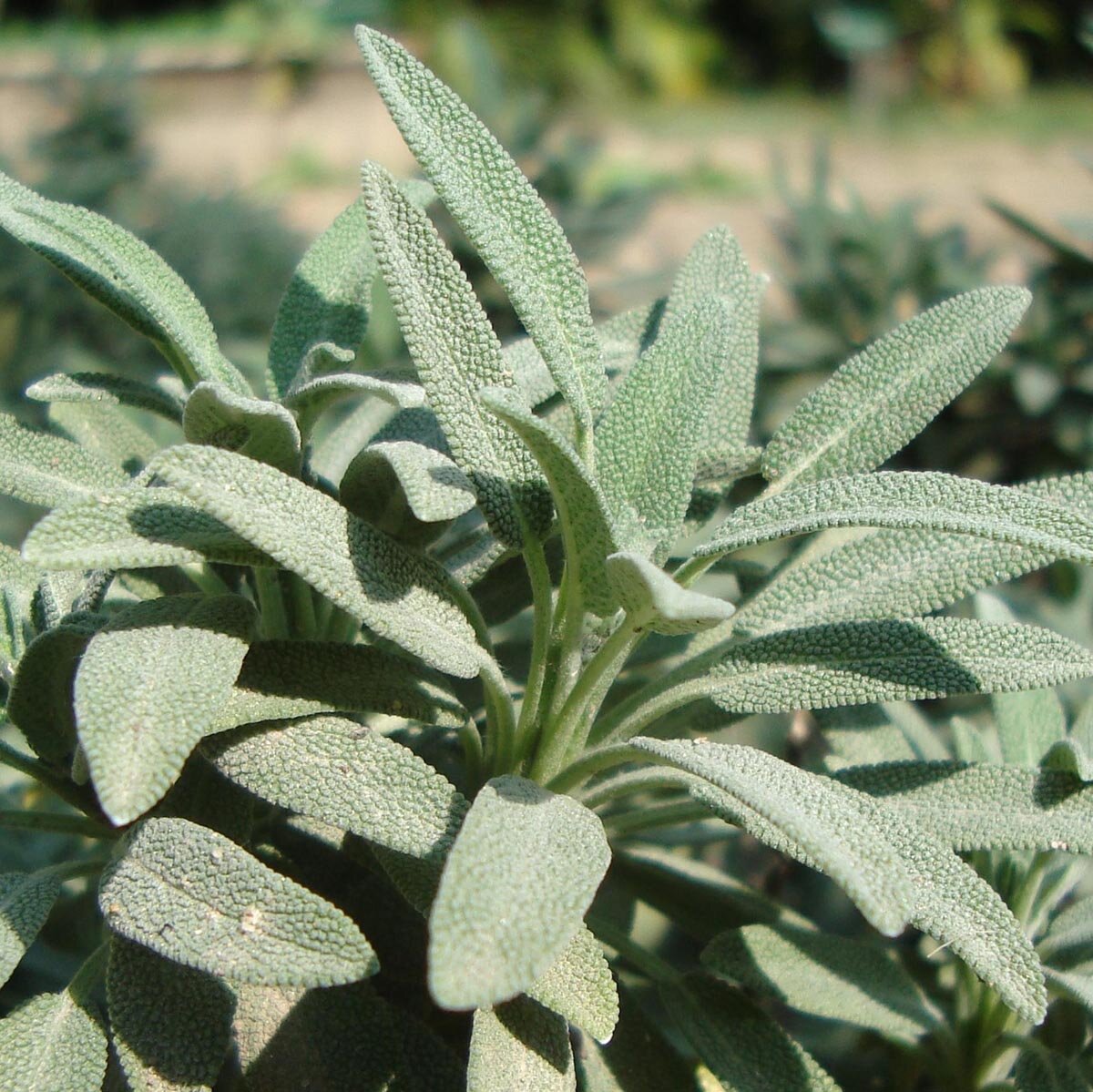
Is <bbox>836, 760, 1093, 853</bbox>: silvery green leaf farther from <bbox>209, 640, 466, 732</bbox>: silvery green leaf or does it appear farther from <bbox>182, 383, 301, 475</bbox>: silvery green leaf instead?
<bbox>182, 383, 301, 475</bbox>: silvery green leaf

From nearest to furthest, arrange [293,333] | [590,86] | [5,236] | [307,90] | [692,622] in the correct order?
1. [692,622]
2. [293,333]
3. [5,236]
4. [307,90]
5. [590,86]

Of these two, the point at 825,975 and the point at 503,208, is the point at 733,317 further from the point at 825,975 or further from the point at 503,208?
the point at 825,975

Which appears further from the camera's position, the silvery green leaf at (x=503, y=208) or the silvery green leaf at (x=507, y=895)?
the silvery green leaf at (x=503, y=208)

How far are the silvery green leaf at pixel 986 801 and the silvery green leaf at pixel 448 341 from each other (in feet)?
1.15

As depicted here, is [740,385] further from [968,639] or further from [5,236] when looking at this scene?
[5,236]

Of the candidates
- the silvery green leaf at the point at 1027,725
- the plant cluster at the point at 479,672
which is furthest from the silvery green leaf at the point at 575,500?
the silvery green leaf at the point at 1027,725

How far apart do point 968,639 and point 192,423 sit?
53 centimetres

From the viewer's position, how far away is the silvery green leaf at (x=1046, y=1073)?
90 cm

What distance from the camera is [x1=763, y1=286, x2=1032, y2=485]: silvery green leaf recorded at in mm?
849

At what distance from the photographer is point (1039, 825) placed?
82 cm

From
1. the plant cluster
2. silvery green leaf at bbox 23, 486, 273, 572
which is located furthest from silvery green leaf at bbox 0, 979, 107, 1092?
silvery green leaf at bbox 23, 486, 273, 572

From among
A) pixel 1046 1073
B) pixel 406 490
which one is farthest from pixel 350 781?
pixel 1046 1073

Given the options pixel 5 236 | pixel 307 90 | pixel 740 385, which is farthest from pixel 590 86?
pixel 740 385

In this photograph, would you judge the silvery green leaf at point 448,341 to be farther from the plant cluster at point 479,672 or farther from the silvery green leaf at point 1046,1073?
the silvery green leaf at point 1046,1073
